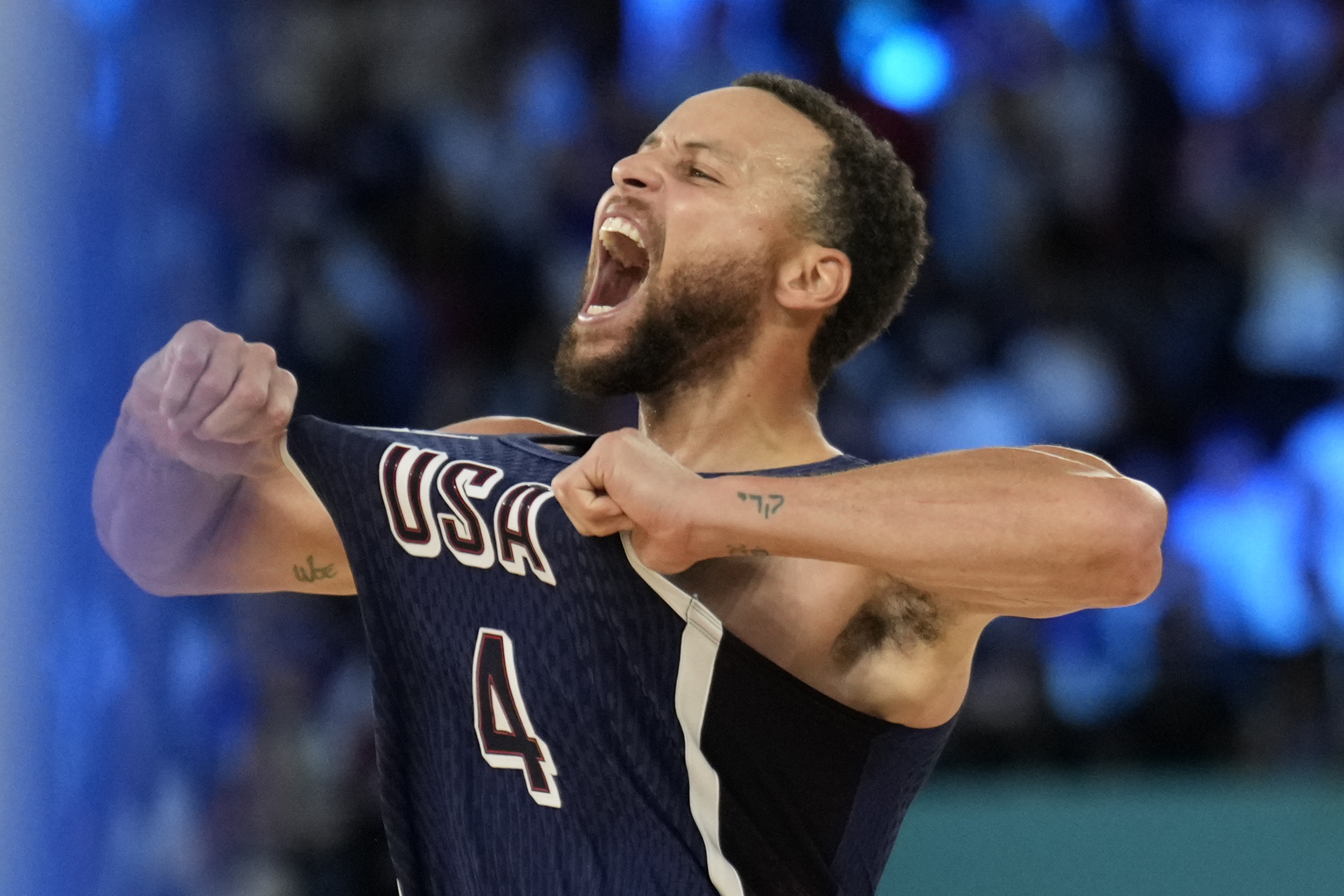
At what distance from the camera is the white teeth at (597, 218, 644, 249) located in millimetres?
2332

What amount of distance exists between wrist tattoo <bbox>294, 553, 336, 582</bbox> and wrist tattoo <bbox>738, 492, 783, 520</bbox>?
0.87 meters

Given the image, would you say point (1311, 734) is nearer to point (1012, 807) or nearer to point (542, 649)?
point (1012, 807)

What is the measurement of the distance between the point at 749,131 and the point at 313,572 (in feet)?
3.29

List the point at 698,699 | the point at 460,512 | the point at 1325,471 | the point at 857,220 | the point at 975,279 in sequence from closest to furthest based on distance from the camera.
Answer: the point at 698,699
the point at 460,512
the point at 857,220
the point at 1325,471
the point at 975,279

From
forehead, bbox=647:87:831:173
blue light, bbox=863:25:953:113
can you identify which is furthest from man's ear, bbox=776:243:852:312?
blue light, bbox=863:25:953:113

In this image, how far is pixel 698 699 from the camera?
1929 mm

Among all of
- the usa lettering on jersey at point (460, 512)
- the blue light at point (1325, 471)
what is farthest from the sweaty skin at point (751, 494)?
the blue light at point (1325, 471)

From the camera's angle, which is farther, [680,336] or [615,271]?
[615,271]

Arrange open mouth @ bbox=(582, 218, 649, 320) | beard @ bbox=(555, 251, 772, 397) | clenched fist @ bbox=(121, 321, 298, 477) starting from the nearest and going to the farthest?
clenched fist @ bbox=(121, 321, 298, 477)
beard @ bbox=(555, 251, 772, 397)
open mouth @ bbox=(582, 218, 649, 320)

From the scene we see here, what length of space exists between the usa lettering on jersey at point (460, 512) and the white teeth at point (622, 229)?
460 millimetres

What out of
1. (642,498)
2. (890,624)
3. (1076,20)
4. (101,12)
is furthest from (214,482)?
(1076,20)

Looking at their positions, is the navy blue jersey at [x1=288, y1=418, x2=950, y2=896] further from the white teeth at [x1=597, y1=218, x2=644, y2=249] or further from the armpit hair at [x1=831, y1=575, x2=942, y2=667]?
the white teeth at [x1=597, y1=218, x2=644, y2=249]

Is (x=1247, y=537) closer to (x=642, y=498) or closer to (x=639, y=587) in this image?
(x=639, y=587)

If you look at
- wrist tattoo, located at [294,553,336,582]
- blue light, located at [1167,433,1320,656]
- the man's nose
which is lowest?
blue light, located at [1167,433,1320,656]
